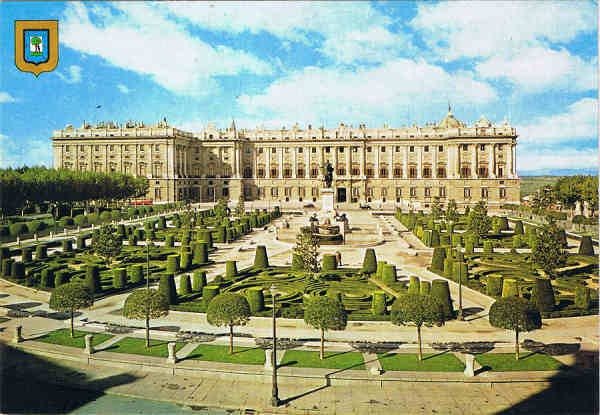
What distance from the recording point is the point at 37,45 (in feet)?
52.7

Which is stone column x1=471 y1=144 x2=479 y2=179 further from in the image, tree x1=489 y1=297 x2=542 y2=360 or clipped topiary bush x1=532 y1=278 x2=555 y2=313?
tree x1=489 y1=297 x2=542 y2=360

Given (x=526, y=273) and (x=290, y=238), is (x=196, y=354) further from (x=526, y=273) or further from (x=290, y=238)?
(x=290, y=238)

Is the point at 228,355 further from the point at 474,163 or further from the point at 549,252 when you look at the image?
the point at 474,163

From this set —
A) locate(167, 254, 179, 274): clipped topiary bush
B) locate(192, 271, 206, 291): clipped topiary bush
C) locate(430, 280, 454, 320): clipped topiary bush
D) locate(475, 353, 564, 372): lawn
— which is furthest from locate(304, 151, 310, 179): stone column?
locate(475, 353, 564, 372): lawn

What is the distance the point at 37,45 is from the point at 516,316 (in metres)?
19.7

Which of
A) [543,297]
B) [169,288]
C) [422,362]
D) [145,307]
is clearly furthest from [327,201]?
[422,362]

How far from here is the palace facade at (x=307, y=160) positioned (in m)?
92.4

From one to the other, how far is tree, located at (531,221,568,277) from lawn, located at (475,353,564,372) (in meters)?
11.1

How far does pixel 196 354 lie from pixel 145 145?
87361 millimetres

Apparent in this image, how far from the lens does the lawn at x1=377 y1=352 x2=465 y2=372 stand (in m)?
15.8

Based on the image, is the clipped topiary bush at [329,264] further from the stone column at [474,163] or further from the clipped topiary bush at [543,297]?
the stone column at [474,163]

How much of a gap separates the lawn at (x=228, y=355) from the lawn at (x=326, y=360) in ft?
3.29

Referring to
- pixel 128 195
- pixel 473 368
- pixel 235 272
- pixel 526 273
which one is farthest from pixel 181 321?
pixel 128 195

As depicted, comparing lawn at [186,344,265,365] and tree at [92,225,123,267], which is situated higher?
tree at [92,225,123,267]
